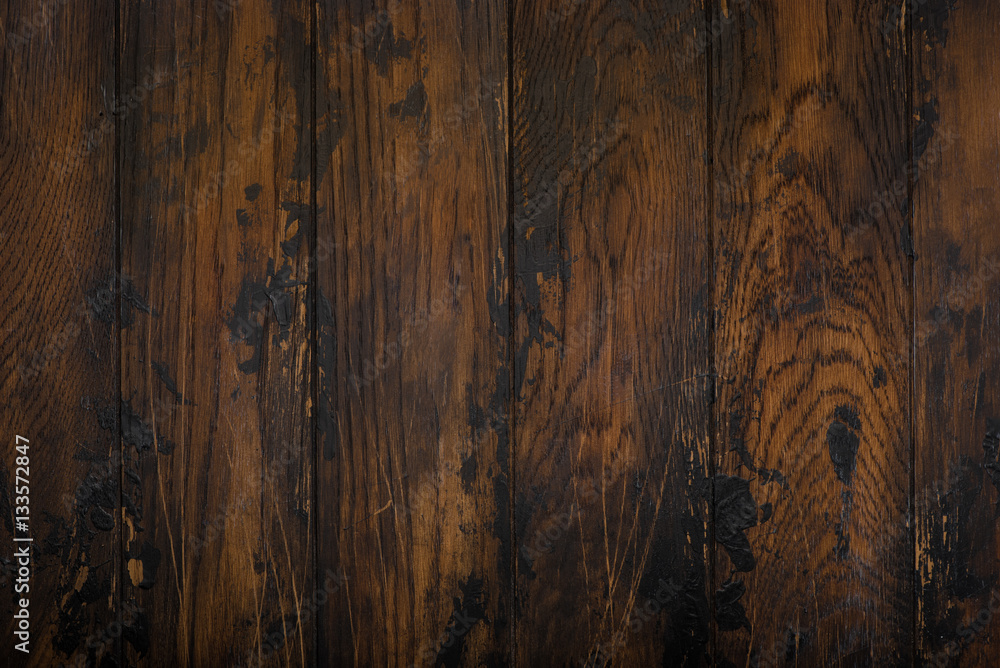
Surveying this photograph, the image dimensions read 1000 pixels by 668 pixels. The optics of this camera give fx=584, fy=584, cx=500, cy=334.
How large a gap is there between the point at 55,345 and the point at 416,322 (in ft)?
1.54

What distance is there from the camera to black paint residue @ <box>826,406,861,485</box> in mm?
760

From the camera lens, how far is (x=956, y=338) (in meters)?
0.75

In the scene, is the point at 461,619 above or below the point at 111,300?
below

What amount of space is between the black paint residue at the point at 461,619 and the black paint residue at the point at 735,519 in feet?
1.06

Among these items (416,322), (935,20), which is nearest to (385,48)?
(416,322)

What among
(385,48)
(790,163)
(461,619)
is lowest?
(461,619)

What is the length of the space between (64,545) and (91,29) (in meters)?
0.68

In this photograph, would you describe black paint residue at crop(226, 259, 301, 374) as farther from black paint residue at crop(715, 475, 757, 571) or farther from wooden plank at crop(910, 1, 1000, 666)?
wooden plank at crop(910, 1, 1000, 666)

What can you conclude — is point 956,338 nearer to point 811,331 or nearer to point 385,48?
point 811,331

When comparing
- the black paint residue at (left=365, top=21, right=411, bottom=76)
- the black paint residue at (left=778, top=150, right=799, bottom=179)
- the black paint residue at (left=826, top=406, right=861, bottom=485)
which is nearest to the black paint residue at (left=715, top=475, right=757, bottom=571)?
the black paint residue at (left=826, top=406, right=861, bottom=485)

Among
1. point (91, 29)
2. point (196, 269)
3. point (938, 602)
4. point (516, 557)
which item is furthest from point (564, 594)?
point (91, 29)

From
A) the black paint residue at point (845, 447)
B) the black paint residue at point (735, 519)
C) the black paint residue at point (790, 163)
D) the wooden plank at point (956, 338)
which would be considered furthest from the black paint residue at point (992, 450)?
the black paint residue at point (790, 163)

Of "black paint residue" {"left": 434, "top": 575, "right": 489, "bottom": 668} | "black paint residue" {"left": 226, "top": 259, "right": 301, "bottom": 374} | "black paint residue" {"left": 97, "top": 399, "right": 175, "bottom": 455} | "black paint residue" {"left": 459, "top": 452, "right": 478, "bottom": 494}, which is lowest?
"black paint residue" {"left": 434, "top": 575, "right": 489, "bottom": 668}

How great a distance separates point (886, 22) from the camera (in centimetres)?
76
